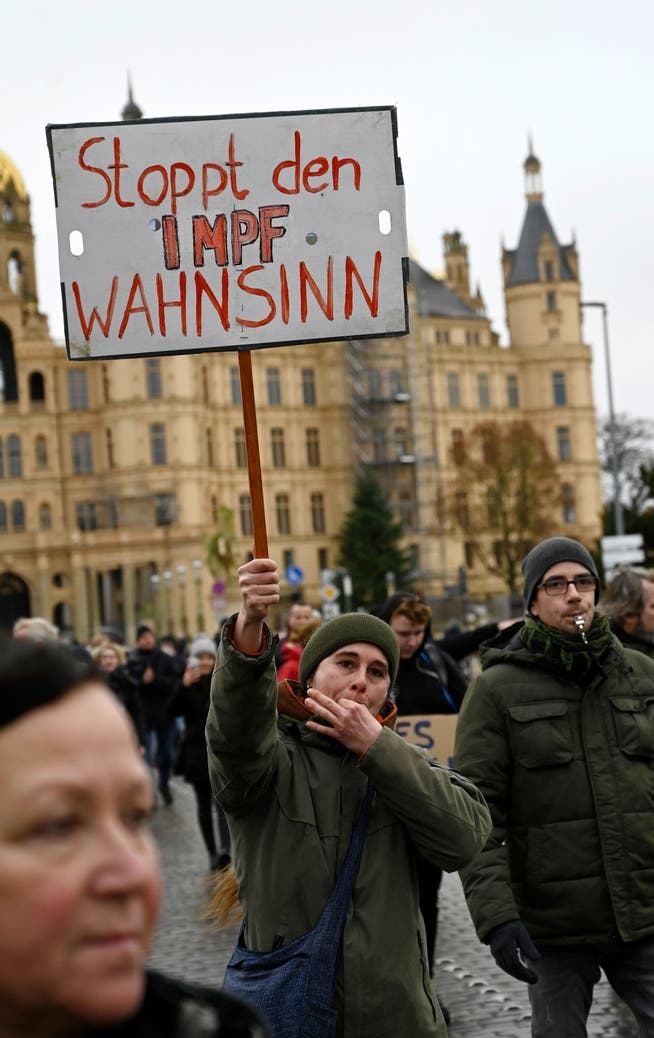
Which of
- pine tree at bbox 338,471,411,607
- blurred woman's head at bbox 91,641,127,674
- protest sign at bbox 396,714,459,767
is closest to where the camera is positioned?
protest sign at bbox 396,714,459,767

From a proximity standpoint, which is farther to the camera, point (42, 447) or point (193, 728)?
point (42, 447)

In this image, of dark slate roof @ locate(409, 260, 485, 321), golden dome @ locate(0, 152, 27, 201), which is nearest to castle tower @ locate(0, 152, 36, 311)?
golden dome @ locate(0, 152, 27, 201)

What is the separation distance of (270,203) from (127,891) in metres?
3.07

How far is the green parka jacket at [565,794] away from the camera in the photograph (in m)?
4.55

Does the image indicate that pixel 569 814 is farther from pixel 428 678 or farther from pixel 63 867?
pixel 428 678

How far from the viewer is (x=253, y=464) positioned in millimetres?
4137

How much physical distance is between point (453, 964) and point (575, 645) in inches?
167

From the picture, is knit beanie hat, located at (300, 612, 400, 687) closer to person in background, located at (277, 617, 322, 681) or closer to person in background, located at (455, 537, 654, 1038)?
person in background, located at (455, 537, 654, 1038)

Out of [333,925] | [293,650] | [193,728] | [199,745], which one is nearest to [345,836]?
[333,925]

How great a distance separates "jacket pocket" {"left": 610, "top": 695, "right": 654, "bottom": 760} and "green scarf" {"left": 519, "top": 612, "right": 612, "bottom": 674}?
0.13 meters

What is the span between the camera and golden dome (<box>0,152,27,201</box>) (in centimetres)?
9981

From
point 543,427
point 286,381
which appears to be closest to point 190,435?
point 286,381

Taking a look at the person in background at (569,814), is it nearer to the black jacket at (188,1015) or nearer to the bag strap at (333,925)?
the bag strap at (333,925)

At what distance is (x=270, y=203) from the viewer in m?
4.24
